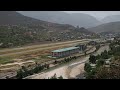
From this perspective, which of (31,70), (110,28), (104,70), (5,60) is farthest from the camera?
(110,28)

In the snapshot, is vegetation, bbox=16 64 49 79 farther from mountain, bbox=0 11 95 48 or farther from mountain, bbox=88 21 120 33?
mountain, bbox=88 21 120 33

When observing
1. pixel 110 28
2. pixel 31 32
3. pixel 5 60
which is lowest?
Answer: pixel 5 60

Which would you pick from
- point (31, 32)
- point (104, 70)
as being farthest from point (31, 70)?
point (31, 32)

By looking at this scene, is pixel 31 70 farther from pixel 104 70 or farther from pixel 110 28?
pixel 110 28

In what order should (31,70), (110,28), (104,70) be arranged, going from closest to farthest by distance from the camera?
(104,70), (31,70), (110,28)

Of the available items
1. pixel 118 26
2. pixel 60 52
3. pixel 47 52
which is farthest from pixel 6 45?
pixel 118 26

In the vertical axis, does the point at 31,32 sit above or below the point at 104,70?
above

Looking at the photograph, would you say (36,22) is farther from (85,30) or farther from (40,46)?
(40,46)

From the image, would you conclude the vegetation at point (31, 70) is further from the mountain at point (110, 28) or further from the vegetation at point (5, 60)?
the mountain at point (110, 28)
